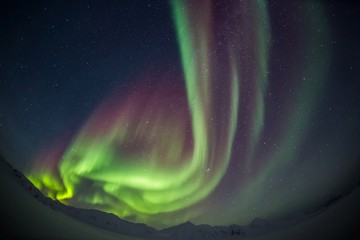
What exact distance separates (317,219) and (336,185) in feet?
0.74

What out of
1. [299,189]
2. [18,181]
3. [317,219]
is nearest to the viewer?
[18,181]

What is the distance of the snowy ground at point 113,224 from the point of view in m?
1.24

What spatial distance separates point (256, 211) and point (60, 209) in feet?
3.38

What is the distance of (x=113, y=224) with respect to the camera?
1.38 metres

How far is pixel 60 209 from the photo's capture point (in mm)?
1317

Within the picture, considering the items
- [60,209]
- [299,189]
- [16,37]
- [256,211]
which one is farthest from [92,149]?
[299,189]

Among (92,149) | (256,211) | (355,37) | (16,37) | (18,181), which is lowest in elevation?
(18,181)

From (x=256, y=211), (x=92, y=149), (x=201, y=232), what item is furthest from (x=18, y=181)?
(x=256, y=211)

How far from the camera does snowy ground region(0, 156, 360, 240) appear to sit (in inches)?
49.0

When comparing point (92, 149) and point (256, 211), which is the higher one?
point (92, 149)

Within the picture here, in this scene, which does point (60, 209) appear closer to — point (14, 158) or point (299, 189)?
point (14, 158)

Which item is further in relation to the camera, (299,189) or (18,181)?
(299,189)

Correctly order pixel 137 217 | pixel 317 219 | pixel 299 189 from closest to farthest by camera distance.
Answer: pixel 317 219 → pixel 137 217 → pixel 299 189

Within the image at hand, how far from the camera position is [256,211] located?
1.55m
